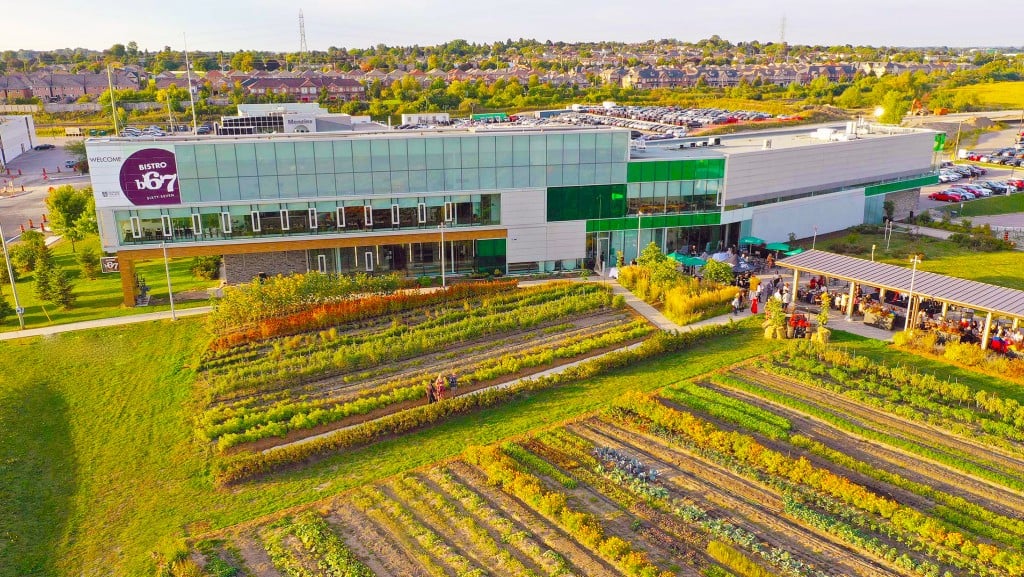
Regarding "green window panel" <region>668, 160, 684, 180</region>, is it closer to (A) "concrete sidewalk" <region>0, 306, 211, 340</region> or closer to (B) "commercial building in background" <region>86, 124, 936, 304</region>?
(B) "commercial building in background" <region>86, 124, 936, 304</region>

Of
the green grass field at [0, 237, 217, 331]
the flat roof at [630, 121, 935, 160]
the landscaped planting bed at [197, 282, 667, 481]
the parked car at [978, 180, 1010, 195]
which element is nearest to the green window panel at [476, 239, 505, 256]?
the landscaped planting bed at [197, 282, 667, 481]

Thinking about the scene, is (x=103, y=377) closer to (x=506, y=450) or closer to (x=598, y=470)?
(x=506, y=450)

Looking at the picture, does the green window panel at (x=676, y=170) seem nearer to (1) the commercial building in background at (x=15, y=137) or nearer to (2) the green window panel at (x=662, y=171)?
(2) the green window panel at (x=662, y=171)

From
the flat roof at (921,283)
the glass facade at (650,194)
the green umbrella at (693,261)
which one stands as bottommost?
the green umbrella at (693,261)

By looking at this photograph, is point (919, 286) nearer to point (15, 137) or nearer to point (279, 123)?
point (279, 123)

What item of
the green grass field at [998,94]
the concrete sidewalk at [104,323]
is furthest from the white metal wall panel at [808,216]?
the green grass field at [998,94]

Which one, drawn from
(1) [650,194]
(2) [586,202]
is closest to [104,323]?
(2) [586,202]
